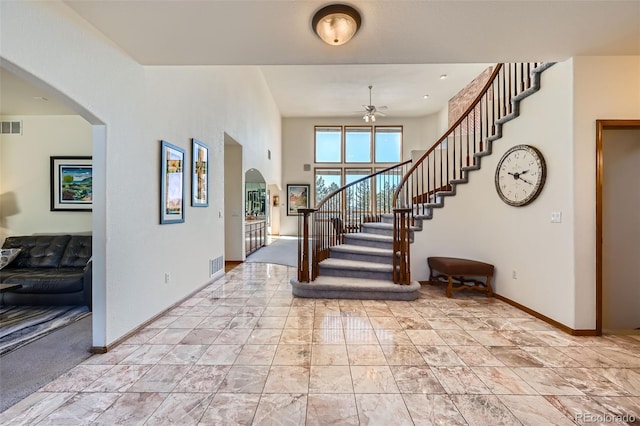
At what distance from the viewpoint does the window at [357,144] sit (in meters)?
11.1

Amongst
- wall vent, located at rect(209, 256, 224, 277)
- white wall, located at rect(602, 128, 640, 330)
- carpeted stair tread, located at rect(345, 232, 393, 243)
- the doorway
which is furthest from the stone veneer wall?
wall vent, located at rect(209, 256, 224, 277)

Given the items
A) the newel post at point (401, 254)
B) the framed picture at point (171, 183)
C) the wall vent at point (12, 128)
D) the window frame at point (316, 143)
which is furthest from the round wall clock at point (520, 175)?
the window frame at point (316, 143)

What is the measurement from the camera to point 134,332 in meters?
2.70

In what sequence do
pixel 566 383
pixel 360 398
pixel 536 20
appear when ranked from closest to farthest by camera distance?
pixel 360 398 < pixel 566 383 < pixel 536 20

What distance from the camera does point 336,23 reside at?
206 cm

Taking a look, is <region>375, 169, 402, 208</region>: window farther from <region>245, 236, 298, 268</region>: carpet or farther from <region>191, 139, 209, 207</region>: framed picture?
<region>191, 139, 209, 207</region>: framed picture

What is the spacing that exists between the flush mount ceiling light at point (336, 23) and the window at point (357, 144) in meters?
9.01

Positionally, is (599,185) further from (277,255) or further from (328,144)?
(328,144)

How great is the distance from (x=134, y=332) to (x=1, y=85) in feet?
10.0

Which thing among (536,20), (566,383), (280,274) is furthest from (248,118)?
(566,383)

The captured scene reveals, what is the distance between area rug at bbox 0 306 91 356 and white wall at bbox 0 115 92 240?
51.9 inches

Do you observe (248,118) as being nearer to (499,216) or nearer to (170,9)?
(170,9)

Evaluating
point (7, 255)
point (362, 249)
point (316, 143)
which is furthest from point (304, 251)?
point (316, 143)

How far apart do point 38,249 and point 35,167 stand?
125cm
